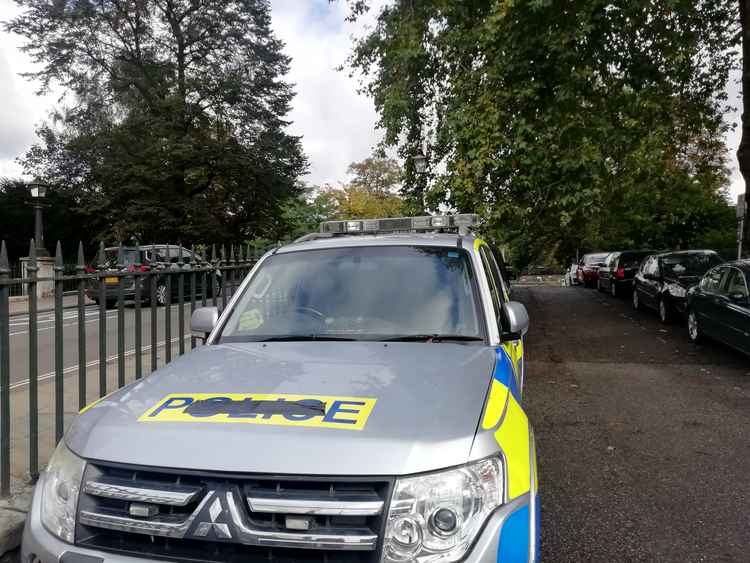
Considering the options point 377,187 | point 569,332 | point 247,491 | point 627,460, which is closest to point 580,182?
point 569,332

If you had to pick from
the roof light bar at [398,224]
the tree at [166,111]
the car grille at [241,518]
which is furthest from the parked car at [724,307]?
the tree at [166,111]

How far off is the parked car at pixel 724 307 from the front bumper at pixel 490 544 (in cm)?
797

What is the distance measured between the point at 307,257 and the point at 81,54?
3131cm

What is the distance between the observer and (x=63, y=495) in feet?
7.10

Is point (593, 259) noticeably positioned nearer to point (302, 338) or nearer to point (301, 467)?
point (302, 338)

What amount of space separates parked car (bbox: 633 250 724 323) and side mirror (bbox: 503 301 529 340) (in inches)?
436

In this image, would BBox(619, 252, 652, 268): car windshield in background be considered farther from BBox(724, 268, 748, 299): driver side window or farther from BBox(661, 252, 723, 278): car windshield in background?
BBox(724, 268, 748, 299): driver side window

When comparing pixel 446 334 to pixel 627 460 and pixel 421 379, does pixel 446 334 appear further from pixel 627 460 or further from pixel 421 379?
pixel 627 460

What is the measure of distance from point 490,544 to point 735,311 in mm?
8662

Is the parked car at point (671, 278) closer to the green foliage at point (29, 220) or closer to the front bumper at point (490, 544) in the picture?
the front bumper at point (490, 544)

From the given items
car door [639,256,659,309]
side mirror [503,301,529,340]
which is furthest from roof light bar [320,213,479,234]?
car door [639,256,659,309]

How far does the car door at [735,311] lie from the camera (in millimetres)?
8719

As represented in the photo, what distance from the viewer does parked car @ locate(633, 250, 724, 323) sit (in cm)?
1366

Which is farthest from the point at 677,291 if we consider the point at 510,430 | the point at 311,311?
the point at 510,430
